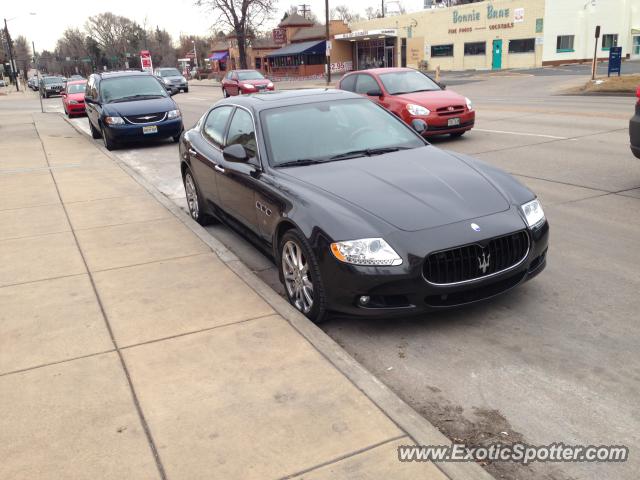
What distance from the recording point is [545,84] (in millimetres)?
31094

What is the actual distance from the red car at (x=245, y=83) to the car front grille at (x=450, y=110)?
1881 cm

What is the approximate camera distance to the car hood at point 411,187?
4246 mm

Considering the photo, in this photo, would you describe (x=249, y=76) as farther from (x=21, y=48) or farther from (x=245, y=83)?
(x=21, y=48)

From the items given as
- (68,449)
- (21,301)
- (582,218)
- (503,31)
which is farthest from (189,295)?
(503,31)

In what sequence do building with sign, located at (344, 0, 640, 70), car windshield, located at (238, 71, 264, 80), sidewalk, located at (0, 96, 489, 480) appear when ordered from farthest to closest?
building with sign, located at (344, 0, 640, 70) → car windshield, located at (238, 71, 264, 80) → sidewalk, located at (0, 96, 489, 480)

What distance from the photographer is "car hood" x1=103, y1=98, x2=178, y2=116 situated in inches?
567

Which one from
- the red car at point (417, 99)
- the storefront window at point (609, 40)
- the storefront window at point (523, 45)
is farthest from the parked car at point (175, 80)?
the storefront window at point (609, 40)

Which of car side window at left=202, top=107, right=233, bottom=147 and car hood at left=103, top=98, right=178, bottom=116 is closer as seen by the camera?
car side window at left=202, top=107, right=233, bottom=147

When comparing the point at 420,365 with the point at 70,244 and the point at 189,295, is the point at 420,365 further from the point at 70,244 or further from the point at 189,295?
the point at 70,244

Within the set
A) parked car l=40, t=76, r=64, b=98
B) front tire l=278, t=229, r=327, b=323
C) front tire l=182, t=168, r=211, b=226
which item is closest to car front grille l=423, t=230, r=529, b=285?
front tire l=278, t=229, r=327, b=323

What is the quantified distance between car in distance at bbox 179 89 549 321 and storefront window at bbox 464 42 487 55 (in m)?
48.2

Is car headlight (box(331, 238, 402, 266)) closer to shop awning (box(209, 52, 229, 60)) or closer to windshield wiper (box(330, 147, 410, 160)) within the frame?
windshield wiper (box(330, 147, 410, 160))

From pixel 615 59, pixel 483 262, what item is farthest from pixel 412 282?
pixel 615 59

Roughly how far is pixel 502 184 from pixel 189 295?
2.64 m
